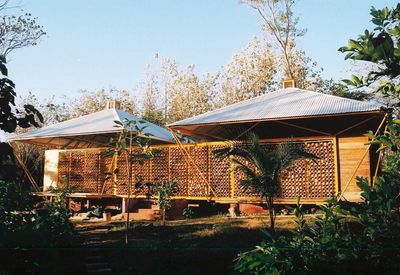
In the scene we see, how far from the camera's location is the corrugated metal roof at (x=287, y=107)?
11444 millimetres

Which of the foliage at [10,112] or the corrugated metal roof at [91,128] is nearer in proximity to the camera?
the foliage at [10,112]

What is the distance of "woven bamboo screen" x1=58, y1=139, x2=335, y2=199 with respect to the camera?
474 inches

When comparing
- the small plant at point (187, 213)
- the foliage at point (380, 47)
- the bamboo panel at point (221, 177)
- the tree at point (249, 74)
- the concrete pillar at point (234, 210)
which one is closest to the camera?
the foliage at point (380, 47)

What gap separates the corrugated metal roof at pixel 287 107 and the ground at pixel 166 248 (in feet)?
9.89

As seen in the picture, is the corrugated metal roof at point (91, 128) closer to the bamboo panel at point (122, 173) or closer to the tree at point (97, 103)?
the bamboo panel at point (122, 173)

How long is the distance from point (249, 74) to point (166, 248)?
76.7 ft

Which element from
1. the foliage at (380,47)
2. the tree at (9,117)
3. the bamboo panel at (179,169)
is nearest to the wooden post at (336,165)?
the bamboo panel at (179,169)

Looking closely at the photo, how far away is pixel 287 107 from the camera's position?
12.6 meters

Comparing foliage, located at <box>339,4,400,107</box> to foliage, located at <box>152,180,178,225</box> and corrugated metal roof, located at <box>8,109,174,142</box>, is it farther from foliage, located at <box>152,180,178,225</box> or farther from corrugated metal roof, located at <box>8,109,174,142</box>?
corrugated metal roof, located at <box>8,109,174,142</box>

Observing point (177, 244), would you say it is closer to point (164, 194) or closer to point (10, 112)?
point (164, 194)

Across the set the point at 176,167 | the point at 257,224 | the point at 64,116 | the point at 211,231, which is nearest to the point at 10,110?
the point at 211,231

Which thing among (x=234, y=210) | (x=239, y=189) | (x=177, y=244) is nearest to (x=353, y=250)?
(x=177, y=244)

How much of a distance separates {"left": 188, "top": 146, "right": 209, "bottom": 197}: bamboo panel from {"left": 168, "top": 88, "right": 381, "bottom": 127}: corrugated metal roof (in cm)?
105

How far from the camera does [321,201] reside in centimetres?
1169
